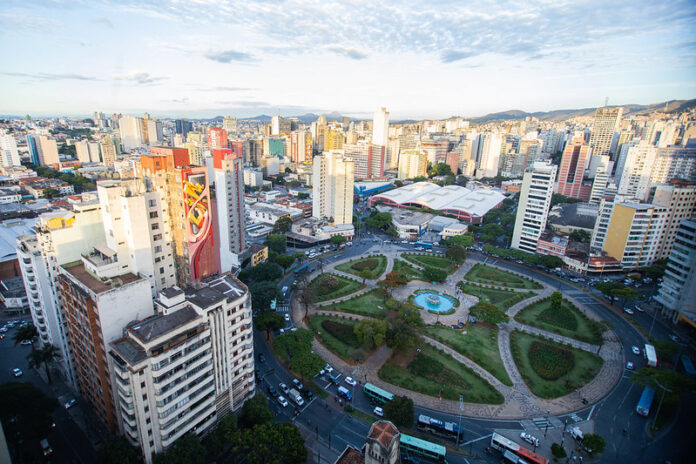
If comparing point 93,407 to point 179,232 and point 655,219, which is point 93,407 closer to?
point 179,232

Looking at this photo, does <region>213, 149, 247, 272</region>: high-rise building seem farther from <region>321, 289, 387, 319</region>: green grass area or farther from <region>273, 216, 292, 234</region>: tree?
<region>321, 289, 387, 319</region>: green grass area

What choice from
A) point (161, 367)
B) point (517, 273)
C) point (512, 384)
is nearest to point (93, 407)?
point (161, 367)

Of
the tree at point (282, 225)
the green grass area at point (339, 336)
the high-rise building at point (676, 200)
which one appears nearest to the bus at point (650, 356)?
the high-rise building at point (676, 200)

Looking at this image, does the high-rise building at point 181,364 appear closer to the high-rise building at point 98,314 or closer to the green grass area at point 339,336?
the high-rise building at point 98,314

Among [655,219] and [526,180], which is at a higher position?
[526,180]

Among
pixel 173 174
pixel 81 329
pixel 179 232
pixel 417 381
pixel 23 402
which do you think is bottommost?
pixel 417 381

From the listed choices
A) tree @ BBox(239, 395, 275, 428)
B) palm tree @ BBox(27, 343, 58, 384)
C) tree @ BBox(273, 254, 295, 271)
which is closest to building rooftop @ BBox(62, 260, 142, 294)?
palm tree @ BBox(27, 343, 58, 384)

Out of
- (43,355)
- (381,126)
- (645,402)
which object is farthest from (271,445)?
(381,126)
